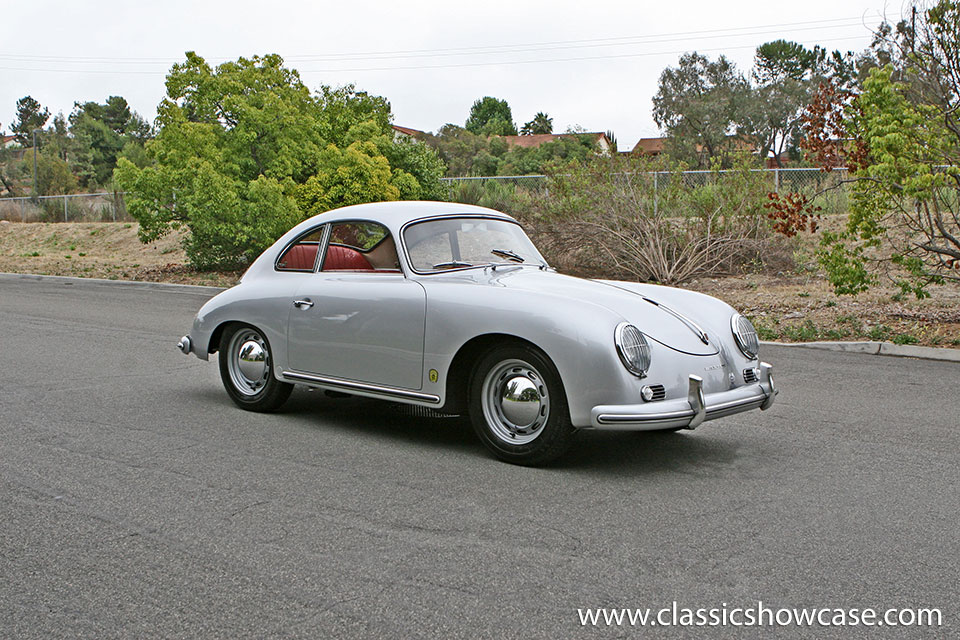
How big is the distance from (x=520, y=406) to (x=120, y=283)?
1805 centimetres

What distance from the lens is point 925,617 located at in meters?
3.43

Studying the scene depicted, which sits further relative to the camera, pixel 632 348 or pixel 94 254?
pixel 94 254

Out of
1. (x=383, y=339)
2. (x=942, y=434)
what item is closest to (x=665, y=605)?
(x=383, y=339)

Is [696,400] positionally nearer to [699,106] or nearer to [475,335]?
[475,335]

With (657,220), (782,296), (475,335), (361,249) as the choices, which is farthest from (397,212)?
(657,220)

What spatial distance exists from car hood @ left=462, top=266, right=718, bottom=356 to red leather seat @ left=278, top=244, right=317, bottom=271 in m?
1.41

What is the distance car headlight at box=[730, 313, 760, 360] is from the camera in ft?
19.3

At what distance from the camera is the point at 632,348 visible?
5.17m

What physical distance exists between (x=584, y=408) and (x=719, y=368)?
3.18ft

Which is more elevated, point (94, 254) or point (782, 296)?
point (94, 254)

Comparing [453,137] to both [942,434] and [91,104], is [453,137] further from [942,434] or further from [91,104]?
[942,434]

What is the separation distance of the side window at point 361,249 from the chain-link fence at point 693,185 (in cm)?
1252

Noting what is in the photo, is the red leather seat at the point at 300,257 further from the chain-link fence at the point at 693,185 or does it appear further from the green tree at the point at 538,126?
the green tree at the point at 538,126

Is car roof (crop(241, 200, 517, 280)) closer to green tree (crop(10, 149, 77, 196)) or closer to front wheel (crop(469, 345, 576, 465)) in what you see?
front wheel (crop(469, 345, 576, 465))
